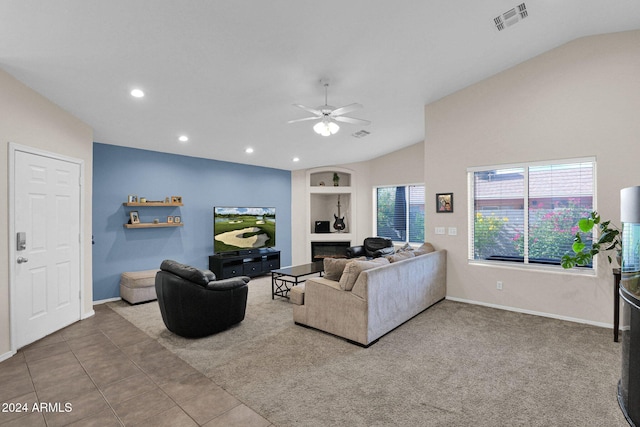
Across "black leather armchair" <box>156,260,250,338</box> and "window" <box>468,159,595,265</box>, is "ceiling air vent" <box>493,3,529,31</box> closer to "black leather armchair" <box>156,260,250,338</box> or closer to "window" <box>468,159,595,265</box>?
"window" <box>468,159,595,265</box>

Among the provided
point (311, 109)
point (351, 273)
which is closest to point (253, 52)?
point (311, 109)

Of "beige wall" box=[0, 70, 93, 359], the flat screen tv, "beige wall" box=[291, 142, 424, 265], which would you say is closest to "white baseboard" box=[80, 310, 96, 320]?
"beige wall" box=[0, 70, 93, 359]

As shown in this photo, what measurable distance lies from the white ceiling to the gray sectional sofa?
95.0 inches

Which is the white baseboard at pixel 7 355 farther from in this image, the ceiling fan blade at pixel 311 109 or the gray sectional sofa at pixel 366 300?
the ceiling fan blade at pixel 311 109

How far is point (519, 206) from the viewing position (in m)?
4.51

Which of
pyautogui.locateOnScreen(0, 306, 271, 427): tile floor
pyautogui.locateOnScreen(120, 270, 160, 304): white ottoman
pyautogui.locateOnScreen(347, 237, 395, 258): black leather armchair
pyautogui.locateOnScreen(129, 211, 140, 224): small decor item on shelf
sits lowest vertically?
pyautogui.locateOnScreen(0, 306, 271, 427): tile floor

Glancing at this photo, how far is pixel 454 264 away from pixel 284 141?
3.72 m

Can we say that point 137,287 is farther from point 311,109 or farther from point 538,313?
point 538,313

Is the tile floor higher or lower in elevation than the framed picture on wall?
lower

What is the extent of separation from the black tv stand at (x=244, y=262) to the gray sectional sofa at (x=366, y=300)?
8.63ft

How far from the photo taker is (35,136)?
11.2 ft

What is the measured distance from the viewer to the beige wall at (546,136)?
12.2 feet

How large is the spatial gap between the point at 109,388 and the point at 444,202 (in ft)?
15.8

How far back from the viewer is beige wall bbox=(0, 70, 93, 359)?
9.92 feet
